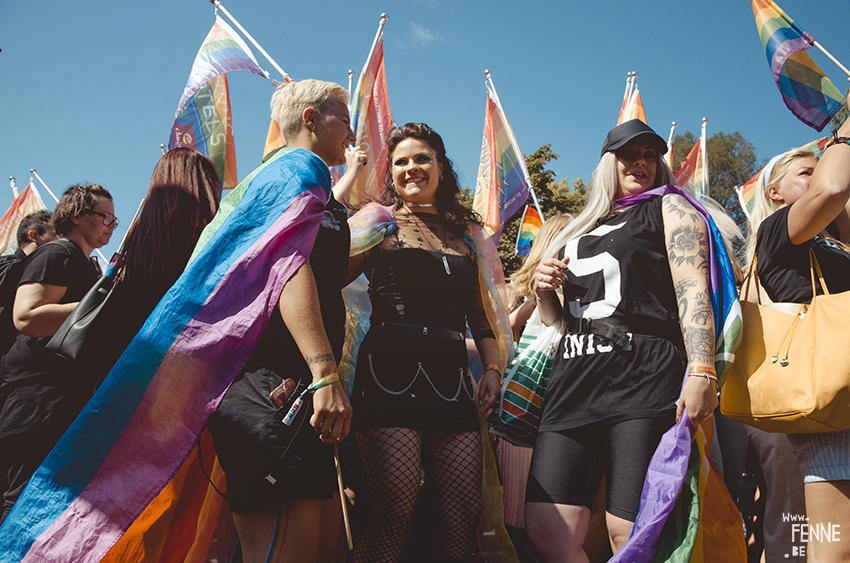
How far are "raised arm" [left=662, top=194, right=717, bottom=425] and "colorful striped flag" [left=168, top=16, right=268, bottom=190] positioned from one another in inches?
202

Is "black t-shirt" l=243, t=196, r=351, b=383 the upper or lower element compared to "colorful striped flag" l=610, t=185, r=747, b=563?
upper

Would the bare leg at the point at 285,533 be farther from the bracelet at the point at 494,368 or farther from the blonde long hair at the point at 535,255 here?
the blonde long hair at the point at 535,255

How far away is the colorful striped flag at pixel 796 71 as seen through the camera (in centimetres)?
427

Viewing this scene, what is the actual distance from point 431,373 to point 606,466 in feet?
2.55

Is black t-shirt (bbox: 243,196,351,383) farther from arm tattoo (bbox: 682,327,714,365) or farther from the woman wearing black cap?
arm tattoo (bbox: 682,327,714,365)

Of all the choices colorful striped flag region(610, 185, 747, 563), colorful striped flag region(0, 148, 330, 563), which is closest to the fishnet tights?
colorful striped flag region(610, 185, 747, 563)

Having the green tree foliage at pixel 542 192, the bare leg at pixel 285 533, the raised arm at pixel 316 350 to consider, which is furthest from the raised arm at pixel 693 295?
the green tree foliage at pixel 542 192

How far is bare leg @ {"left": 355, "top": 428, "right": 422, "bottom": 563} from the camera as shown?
221cm

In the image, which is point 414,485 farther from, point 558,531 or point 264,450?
point 264,450

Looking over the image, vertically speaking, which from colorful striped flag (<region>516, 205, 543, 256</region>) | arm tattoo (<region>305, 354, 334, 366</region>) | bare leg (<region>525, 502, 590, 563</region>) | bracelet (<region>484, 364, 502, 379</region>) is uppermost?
colorful striped flag (<region>516, 205, 543, 256</region>)

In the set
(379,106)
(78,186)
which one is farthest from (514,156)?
(78,186)

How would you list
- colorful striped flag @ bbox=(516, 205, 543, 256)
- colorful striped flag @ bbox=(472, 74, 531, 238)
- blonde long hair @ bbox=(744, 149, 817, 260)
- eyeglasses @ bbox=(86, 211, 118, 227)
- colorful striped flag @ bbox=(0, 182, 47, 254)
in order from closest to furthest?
1. blonde long hair @ bbox=(744, 149, 817, 260)
2. eyeglasses @ bbox=(86, 211, 118, 227)
3. colorful striped flag @ bbox=(472, 74, 531, 238)
4. colorful striped flag @ bbox=(516, 205, 543, 256)
5. colorful striped flag @ bbox=(0, 182, 47, 254)

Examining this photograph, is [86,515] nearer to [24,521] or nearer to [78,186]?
[24,521]

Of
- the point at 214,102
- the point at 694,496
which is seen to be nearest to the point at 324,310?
the point at 694,496
